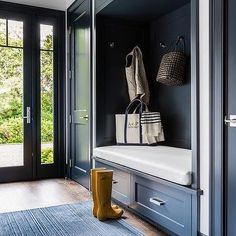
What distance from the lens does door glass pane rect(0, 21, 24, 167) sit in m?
3.88

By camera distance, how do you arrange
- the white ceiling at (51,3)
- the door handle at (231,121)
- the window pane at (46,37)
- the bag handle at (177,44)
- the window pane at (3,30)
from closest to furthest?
the door handle at (231,121), the bag handle at (177,44), the window pane at (3,30), the white ceiling at (51,3), the window pane at (46,37)

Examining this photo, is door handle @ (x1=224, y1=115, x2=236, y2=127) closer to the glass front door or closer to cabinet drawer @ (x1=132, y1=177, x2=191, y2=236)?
cabinet drawer @ (x1=132, y1=177, x2=191, y2=236)

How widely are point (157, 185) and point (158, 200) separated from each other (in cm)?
11

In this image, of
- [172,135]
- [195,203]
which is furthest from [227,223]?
[172,135]

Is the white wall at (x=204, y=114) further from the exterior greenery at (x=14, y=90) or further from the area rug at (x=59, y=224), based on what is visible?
the exterior greenery at (x=14, y=90)

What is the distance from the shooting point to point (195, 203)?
187 centimetres

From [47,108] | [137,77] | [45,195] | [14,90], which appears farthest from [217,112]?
[14,90]

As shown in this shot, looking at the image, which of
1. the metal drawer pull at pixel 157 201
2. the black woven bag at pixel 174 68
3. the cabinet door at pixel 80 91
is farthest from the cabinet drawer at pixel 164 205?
the cabinet door at pixel 80 91

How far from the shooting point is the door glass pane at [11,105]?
12.7 feet

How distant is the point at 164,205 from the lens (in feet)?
7.11

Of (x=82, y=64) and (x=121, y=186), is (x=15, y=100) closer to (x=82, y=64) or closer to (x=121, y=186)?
(x=82, y=64)

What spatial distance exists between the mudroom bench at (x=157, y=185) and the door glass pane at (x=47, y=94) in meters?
1.39

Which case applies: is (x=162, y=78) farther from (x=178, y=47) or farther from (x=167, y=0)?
(x=167, y=0)

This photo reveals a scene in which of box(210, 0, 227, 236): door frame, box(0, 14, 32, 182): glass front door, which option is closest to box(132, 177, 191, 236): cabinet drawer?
box(210, 0, 227, 236): door frame
